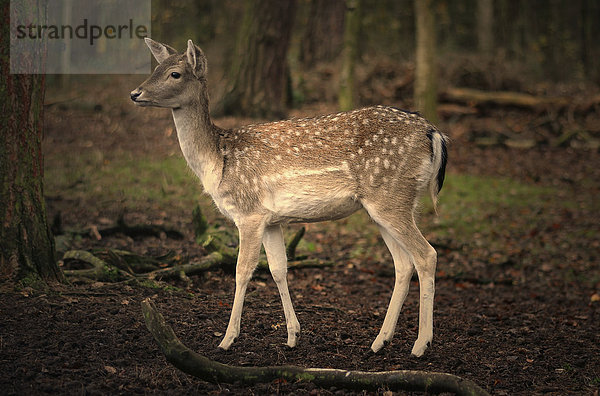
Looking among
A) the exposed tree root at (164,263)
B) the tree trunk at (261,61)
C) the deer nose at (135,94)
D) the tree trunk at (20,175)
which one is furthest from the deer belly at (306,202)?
the tree trunk at (261,61)

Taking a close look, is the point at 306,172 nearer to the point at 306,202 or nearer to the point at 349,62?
the point at 306,202

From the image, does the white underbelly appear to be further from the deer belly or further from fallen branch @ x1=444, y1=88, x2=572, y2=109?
fallen branch @ x1=444, y1=88, x2=572, y2=109

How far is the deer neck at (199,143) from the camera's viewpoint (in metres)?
5.49

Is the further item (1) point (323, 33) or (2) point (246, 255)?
(1) point (323, 33)

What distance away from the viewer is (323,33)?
2064cm

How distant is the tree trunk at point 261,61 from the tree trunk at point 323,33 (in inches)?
244

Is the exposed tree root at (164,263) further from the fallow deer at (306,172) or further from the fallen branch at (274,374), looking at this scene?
the fallen branch at (274,374)

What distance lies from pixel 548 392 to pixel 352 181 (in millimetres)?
2073

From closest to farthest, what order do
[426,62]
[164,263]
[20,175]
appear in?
[20,175] → [164,263] → [426,62]

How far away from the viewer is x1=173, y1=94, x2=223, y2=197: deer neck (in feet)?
18.0

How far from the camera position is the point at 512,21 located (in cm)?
2603

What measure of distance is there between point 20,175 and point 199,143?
1592 millimetres

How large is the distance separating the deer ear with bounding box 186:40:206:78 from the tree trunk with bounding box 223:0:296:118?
7.77 metres

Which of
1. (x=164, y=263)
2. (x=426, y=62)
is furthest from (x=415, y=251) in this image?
(x=426, y=62)
